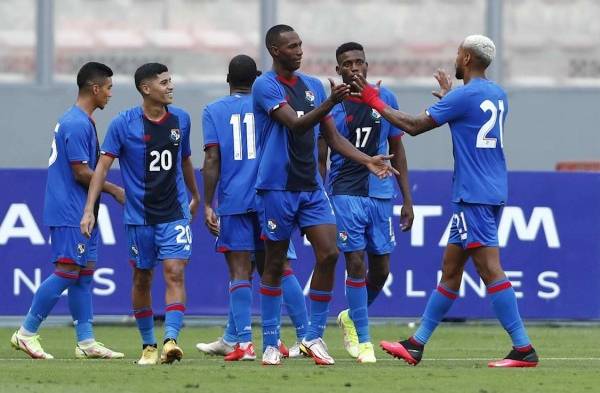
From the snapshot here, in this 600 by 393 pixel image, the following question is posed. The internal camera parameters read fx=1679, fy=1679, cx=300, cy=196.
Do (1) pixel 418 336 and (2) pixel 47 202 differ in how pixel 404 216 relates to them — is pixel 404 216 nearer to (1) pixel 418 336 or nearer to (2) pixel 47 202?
(1) pixel 418 336

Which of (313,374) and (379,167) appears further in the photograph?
(379,167)

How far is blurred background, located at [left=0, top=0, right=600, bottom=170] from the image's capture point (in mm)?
20516

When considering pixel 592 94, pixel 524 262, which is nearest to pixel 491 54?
→ pixel 524 262

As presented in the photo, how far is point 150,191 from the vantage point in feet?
37.8

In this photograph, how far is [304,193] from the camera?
1097cm

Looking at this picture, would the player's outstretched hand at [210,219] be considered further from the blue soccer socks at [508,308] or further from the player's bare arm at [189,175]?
the blue soccer socks at [508,308]

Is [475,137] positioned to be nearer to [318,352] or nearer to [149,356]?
[318,352]

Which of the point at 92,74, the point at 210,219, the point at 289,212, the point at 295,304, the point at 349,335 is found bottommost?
the point at 349,335

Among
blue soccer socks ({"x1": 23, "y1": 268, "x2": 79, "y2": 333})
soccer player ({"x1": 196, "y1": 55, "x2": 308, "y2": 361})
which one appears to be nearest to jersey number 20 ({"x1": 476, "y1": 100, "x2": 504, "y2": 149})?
soccer player ({"x1": 196, "y1": 55, "x2": 308, "y2": 361})

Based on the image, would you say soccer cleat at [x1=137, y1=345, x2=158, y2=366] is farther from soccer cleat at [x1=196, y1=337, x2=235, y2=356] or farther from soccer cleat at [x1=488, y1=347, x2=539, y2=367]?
soccer cleat at [x1=488, y1=347, x2=539, y2=367]

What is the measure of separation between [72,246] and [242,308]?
1.48 metres

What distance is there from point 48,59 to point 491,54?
34.4 feet

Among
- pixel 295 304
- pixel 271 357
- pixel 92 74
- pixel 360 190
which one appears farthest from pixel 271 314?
pixel 92 74

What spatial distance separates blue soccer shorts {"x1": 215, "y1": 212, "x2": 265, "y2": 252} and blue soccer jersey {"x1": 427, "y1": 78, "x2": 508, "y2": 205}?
166cm
